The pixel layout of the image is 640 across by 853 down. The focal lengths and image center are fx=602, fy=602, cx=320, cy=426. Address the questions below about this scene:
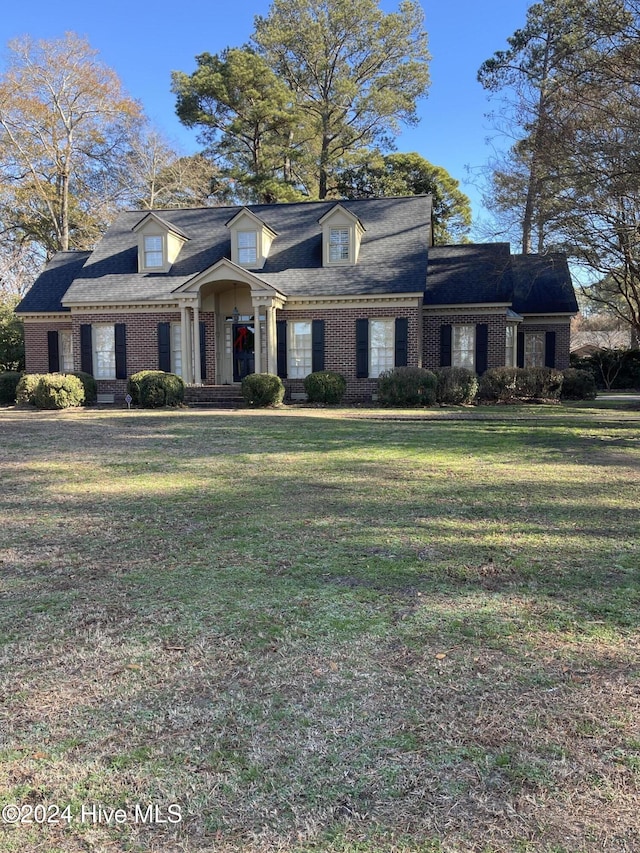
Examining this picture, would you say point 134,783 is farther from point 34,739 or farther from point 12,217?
point 12,217

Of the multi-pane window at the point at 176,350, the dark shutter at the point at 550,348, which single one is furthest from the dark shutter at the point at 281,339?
the dark shutter at the point at 550,348

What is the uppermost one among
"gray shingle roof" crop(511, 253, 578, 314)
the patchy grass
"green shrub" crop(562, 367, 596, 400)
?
"gray shingle roof" crop(511, 253, 578, 314)

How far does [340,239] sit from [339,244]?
0.19 meters

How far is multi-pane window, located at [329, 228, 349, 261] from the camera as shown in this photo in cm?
2044

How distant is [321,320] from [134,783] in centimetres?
1822

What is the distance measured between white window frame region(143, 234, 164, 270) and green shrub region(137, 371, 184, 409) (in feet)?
19.2

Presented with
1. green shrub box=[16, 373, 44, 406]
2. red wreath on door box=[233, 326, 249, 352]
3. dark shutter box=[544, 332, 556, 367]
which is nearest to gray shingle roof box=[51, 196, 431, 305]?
red wreath on door box=[233, 326, 249, 352]

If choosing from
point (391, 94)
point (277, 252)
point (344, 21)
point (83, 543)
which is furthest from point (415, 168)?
point (83, 543)

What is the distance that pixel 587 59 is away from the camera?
40.8 ft

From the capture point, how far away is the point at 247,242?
68.5ft

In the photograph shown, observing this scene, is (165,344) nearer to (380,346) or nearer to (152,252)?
(152,252)

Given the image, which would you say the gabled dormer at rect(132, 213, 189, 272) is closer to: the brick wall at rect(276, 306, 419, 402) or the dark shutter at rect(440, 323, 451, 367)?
the brick wall at rect(276, 306, 419, 402)

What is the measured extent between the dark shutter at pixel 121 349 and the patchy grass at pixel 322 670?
49.8 ft

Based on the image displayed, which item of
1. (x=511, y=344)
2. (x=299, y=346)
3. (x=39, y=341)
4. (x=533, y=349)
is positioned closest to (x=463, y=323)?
(x=511, y=344)
